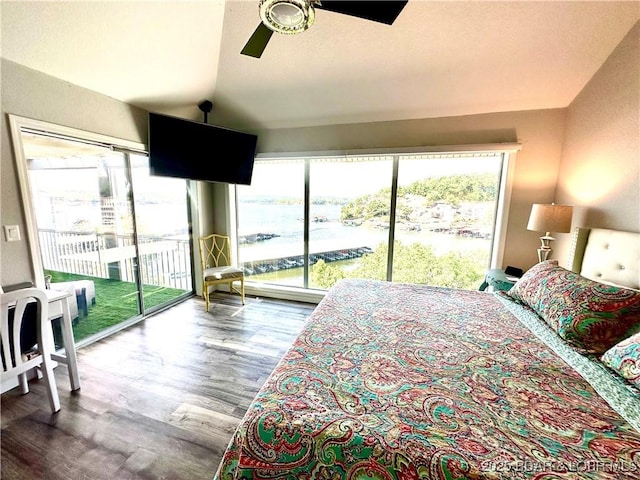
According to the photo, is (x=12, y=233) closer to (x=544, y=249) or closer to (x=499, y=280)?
(x=499, y=280)

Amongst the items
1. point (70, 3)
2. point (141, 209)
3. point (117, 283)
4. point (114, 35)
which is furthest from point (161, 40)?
point (117, 283)

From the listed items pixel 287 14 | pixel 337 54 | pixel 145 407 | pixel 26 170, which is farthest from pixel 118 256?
pixel 337 54

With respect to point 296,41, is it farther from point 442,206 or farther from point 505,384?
point 505,384

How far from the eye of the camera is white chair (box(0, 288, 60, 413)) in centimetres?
162

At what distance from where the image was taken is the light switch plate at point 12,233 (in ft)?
6.52

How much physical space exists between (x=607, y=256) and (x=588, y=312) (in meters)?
0.96

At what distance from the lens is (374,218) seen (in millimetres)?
3617

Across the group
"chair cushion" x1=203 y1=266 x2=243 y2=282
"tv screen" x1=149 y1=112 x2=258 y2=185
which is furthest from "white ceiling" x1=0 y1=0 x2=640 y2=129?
"chair cushion" x1=203 y1=266 x2=243 y2=282

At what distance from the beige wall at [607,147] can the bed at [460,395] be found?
0.48m

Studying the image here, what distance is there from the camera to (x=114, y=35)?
83.1 inches

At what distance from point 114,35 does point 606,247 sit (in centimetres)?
420

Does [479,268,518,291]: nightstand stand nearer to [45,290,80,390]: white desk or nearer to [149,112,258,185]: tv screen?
[149,112,258,185]: tv screen

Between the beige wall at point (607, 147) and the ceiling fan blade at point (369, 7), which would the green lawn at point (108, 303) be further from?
the beige wall at point (607, 147)

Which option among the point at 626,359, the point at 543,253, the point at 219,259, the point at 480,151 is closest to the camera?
the point at 626,359
